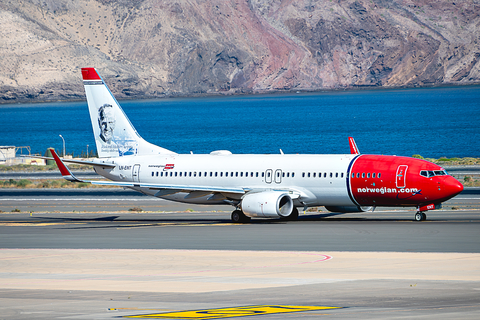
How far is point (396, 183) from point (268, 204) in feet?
23.4

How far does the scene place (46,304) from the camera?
19.8m

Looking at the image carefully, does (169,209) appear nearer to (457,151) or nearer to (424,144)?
(457,151)

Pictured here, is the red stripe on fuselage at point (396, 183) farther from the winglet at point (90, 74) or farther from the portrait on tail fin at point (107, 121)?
the winglet at point (90, 74)

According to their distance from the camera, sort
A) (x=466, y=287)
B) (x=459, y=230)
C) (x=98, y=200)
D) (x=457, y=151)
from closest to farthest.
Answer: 1. (x=466, y=287)
2. (x=459, y=230)
3. (x=98, y=200)
4. (x=457, y=151)

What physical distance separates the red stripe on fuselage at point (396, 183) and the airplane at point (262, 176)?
0.18 ft

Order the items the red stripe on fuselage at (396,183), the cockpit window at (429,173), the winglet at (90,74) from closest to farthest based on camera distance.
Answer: the red stripe on fuselage at (396,183)
the cockpit window at (429,173)
the winglet at (90,74)

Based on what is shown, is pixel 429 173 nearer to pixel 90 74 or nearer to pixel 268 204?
pixel 268 204

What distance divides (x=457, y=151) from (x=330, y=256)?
120 metres

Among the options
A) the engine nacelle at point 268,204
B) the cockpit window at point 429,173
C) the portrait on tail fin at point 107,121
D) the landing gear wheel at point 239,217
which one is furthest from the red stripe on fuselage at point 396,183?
the portrait on tail fin at point 107,121

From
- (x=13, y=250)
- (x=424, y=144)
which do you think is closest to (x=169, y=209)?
(x=13, y=250)

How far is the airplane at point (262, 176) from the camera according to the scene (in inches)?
1553

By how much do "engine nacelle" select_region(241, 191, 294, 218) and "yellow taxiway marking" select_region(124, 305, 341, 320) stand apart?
21386mm

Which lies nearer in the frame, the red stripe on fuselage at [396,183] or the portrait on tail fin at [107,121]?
the red stripe on fuselage at [396,183]

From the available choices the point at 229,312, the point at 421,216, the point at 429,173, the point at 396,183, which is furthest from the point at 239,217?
the point at 229,312
